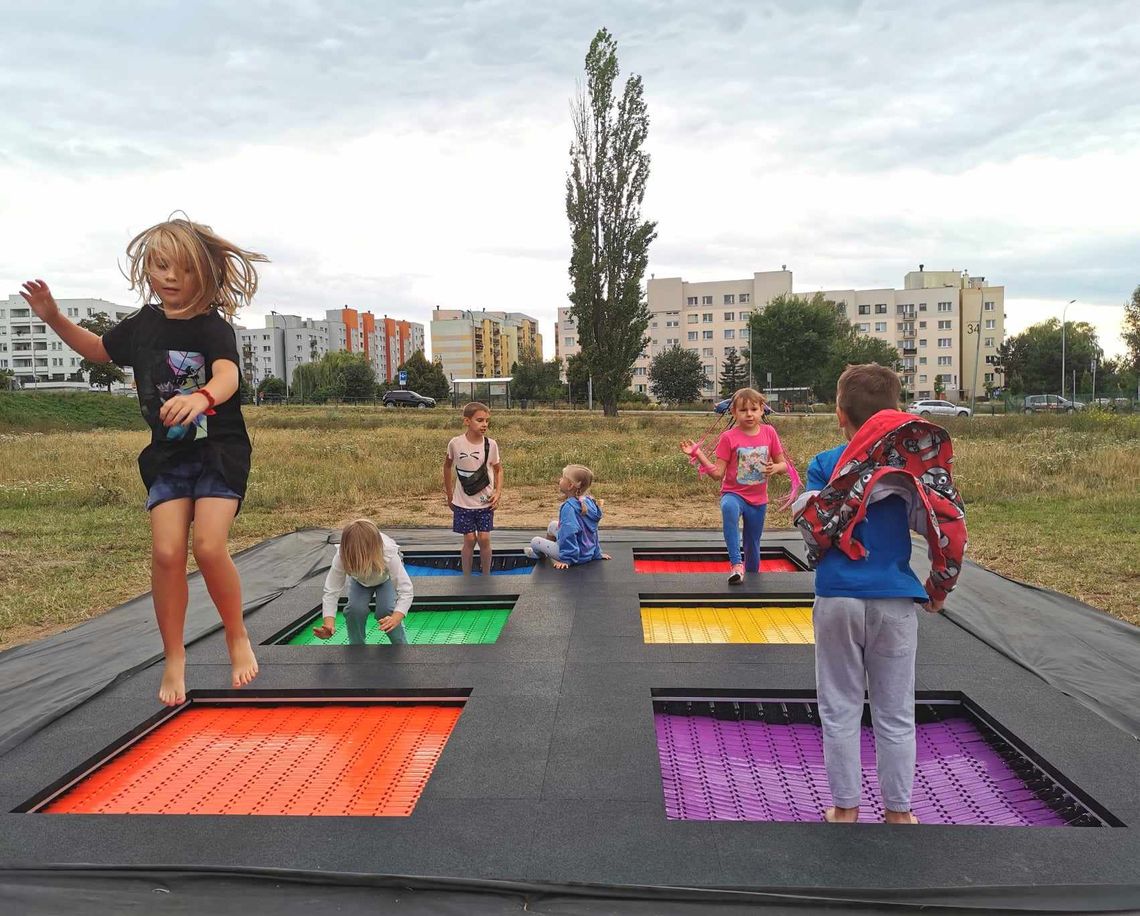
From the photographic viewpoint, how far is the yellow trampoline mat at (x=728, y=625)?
181 inches

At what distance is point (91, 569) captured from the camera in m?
7.57

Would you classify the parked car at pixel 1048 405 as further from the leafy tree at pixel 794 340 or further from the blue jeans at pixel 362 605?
the blue jeans at pixel 362 605

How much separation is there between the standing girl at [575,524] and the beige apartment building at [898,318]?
8034 cm

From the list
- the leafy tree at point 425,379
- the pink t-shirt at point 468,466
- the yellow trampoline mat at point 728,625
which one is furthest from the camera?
the leafy tree at point 425,379

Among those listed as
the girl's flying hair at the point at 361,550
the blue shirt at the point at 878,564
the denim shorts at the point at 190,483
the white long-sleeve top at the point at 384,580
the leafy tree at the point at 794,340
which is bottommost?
the white long-sleeve top at the point at 384,580

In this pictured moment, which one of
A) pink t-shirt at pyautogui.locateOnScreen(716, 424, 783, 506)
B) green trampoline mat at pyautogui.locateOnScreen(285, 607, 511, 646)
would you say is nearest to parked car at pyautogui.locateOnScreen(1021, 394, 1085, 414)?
pink t-shirt at pyautogui.locateOnScreen(716, 424, 783, 506)

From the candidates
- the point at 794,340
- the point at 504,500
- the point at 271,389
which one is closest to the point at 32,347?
the point at 271,389

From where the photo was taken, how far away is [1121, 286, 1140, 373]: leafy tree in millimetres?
55281

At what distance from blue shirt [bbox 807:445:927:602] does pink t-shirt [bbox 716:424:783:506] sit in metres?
3.06

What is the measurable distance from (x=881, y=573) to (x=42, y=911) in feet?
7.91

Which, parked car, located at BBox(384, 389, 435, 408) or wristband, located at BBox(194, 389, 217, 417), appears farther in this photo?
parked car, located at BBox(384, 389, 435, 408)

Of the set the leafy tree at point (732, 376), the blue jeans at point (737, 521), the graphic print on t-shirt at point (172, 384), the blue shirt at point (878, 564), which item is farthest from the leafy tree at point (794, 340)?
the graphic print on t-shirt at point (172, 384)

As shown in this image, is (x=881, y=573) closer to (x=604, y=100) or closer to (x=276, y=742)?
(x=276, y=742)

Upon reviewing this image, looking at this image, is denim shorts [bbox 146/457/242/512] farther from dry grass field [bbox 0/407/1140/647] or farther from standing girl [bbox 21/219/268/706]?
dry grass field [bbox 0/407/1140/647]
